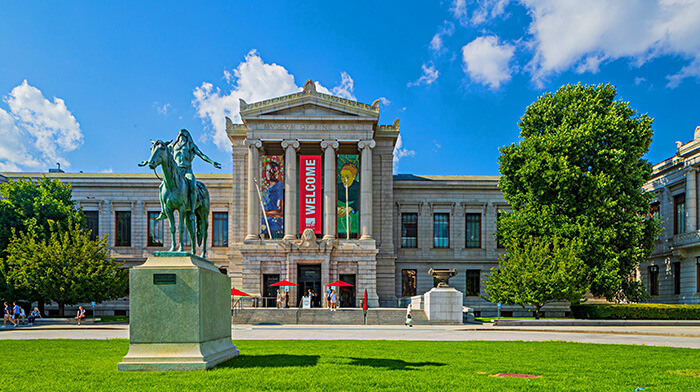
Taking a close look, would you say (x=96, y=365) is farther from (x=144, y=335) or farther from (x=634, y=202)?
(x=634, y=202)

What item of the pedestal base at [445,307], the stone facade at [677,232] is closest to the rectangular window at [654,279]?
the stone facade at [677,232]

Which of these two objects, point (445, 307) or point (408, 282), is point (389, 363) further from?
point (408, 282)

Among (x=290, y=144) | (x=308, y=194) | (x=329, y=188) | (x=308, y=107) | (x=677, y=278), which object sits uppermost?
(x=308, y=107)

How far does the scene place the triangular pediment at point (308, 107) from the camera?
56.1 metres

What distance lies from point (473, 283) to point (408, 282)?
661cm

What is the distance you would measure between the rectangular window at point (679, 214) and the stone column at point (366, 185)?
25.9 meters

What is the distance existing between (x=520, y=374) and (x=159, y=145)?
10127 mm

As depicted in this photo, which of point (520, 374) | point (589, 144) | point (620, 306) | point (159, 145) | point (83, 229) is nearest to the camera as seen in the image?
point (520, 374)

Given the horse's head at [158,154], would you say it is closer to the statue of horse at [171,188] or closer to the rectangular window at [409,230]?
the statue of horse at [171,188]

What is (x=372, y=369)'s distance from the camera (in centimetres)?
1420

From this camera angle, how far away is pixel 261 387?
1152 centimetres

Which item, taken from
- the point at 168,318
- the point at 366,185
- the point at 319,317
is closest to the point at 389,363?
the point at 168,318

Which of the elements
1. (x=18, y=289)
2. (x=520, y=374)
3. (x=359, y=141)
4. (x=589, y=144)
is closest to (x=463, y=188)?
(x=359, y=141)

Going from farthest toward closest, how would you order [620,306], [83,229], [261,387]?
[83,229], [620,306], [261,387]
